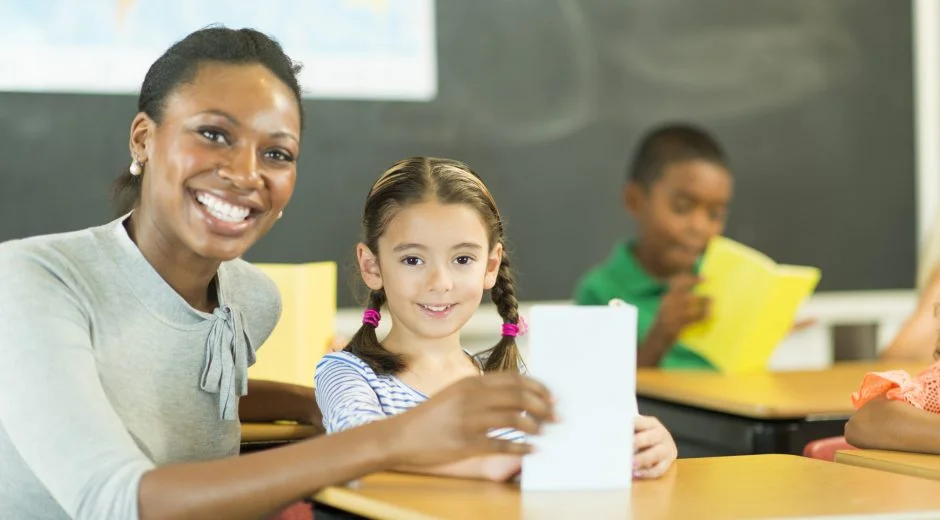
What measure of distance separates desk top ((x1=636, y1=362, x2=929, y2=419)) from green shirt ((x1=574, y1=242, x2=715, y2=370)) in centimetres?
38

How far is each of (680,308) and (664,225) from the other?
22.8 inches

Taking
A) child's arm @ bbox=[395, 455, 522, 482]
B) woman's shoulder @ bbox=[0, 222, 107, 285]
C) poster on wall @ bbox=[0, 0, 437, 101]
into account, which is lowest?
child's arm @ bbox=[395, 455, 522, 482]

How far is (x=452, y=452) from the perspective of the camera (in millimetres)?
1473

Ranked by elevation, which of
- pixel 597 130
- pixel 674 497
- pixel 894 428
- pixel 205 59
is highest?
pixel 597 130

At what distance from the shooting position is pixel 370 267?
2.18 m

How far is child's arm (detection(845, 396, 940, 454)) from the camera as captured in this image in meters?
2.01

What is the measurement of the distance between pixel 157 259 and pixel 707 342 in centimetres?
208

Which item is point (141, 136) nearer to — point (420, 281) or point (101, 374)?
point (101, 374)

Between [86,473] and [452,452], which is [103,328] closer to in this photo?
[86,473]

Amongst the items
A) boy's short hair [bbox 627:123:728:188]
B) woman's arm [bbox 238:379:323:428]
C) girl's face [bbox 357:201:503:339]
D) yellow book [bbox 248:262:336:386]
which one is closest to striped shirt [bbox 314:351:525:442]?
girl's face [bbox 357:201:503:339]

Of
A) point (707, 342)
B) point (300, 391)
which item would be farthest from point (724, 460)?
point (707, 342)

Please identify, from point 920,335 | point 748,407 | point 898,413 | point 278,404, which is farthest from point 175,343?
point 920,335

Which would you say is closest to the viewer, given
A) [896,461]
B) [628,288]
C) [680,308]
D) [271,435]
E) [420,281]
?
[896,461]

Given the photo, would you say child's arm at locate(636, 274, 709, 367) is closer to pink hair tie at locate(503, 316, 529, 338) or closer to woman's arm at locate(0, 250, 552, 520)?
pink hair tie at locate(503, 316, 529, 338)
